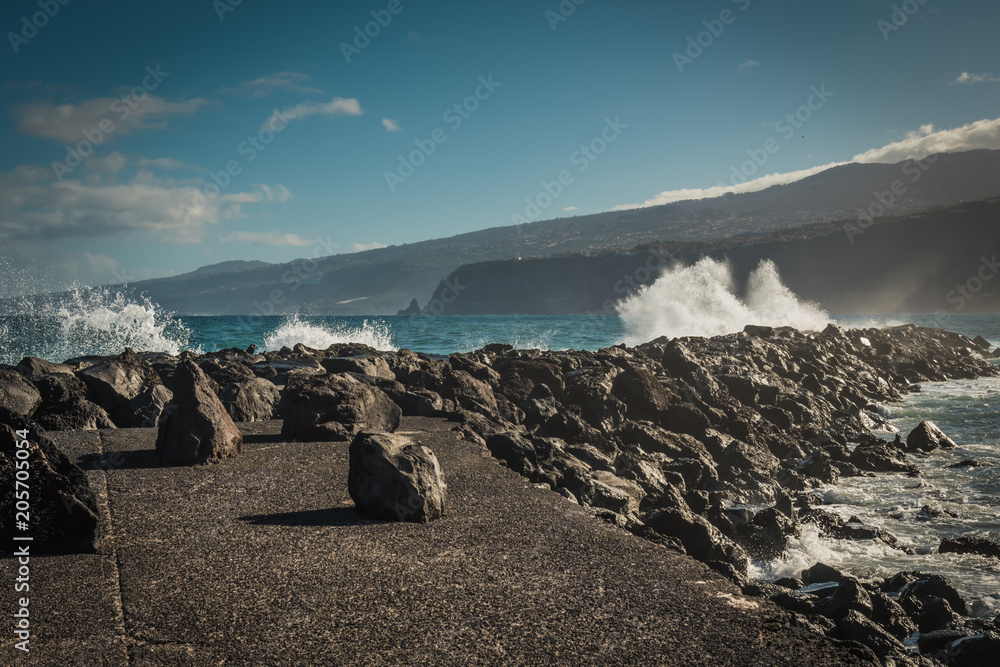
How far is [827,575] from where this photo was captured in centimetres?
555

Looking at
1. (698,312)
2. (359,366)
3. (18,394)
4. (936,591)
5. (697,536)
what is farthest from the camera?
(698,312)

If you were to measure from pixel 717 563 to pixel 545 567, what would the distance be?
191cm

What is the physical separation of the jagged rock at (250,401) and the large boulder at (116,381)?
1247 millimetres

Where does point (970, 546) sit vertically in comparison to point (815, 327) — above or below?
above

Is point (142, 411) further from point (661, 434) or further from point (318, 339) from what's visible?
point (318, 339)

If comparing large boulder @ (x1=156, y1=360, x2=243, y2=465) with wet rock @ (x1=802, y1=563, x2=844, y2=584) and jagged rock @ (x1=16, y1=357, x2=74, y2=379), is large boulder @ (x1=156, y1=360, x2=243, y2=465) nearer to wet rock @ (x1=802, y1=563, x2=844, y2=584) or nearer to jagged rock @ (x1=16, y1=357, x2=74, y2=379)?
jagged rock @ (x1=16, y1=357, x2=74, y2=379)

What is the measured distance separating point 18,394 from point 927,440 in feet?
43.9

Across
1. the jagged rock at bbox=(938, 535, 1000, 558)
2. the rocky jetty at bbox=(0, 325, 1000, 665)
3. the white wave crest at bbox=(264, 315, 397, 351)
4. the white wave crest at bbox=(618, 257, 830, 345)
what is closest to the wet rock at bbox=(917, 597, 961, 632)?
the rocky jetty at bbox=(0, 325, 1000, 665)

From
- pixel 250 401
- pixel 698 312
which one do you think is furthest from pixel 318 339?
pixel 698 312

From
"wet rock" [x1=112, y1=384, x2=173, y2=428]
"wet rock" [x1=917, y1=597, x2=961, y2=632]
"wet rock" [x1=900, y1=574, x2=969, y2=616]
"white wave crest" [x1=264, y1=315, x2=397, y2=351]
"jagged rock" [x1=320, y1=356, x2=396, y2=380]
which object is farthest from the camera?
"white wave crest" [x1=264, y1=315, x2=397, y2=351]

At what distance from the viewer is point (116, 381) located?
903cm

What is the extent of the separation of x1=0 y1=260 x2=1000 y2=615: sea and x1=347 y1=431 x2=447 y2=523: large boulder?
3179 millimetres

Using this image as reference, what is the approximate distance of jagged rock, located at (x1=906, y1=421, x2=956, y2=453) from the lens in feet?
37.6

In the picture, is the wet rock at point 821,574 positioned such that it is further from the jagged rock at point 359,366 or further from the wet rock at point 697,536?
the jagged rock at point 359,366
